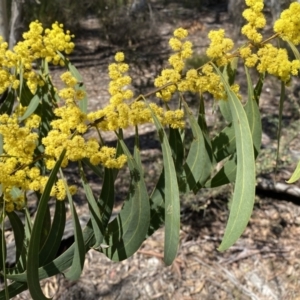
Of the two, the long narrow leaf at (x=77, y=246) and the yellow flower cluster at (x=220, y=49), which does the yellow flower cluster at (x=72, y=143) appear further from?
the yellow flower cluster at (x=220, y=49)

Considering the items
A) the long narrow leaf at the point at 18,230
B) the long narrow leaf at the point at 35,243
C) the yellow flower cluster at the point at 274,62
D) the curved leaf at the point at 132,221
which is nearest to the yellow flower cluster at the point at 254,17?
the yellow flower cluster at the point at 274,62

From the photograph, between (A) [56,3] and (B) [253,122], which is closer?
(B) [253,122]

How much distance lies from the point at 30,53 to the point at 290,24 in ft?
2.07

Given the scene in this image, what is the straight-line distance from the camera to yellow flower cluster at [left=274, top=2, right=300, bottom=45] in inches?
33.2

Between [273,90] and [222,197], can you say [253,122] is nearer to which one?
[222,197]

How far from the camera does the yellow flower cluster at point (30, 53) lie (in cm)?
103

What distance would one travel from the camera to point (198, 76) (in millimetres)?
869

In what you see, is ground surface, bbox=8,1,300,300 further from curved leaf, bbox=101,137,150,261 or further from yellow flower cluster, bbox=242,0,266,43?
yellow flower cluster, bbox=242,0,266,43

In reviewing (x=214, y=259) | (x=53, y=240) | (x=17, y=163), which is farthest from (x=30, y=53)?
(x=214, y=259)

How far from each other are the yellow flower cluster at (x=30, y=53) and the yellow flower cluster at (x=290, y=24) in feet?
1.85

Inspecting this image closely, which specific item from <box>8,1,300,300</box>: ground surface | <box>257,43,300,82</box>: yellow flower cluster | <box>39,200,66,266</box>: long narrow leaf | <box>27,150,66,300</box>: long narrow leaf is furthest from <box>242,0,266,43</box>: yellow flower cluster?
<box>8,1,300,300</box>: ground surface

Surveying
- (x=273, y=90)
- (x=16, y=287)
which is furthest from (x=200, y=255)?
(x=273, y=90)

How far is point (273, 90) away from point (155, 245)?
93.0 inches

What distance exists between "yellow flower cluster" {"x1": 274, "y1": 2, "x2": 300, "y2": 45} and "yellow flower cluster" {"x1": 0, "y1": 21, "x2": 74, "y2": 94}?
22.1 inches
